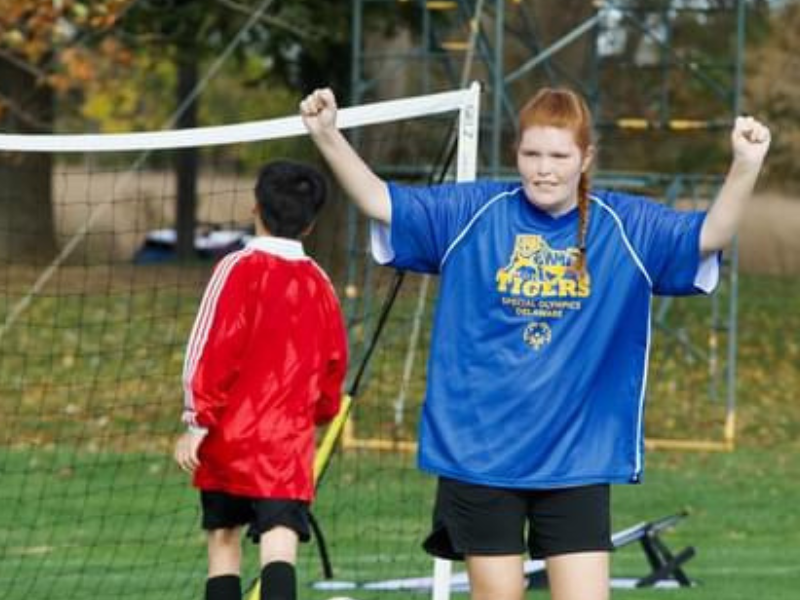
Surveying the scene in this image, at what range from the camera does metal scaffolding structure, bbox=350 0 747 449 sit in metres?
18.4

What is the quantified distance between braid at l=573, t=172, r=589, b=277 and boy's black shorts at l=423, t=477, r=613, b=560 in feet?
2.03

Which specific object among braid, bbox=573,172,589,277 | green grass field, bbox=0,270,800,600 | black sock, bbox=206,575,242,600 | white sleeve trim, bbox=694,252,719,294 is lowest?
green grass field, bbox=0,270,800,600

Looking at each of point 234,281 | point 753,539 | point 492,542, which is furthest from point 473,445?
point 753,539

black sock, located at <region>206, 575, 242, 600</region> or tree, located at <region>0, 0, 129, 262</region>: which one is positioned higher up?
tree, located at <region>0, 0, 129, 262</region>

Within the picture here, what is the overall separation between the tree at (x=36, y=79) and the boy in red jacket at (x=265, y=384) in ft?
36.0

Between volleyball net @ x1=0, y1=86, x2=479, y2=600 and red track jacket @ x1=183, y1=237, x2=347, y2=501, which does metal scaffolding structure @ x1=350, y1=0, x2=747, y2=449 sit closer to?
volleyball net @ x1=0, y1=86, x2=479, y2=600

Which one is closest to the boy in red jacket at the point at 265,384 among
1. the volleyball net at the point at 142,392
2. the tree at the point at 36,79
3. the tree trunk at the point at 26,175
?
the volleyball net at the point at 142,392

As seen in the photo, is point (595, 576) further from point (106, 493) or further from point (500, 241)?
point (106, 493)

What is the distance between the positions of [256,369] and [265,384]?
62 mm

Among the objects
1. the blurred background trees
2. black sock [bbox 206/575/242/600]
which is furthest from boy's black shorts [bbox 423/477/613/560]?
the blurred background trees

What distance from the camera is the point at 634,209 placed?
6789 mm

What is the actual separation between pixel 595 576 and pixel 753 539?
7.32 meters

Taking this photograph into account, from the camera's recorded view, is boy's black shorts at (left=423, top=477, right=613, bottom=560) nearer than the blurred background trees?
Yes

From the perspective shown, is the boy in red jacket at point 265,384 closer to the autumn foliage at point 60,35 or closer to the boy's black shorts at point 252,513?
the boy's black shorts at point 252,513
